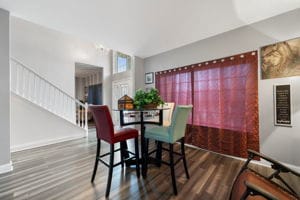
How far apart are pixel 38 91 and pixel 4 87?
2.32m

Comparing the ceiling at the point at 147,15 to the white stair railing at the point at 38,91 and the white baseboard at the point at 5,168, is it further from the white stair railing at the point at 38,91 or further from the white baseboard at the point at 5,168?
the white baseboard at the point at 5,168

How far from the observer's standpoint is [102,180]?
82.4 inches

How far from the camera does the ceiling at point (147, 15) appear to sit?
216 cm

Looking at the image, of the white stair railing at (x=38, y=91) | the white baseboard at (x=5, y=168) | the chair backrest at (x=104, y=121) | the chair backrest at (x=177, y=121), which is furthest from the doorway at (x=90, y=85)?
the chair backrest at (x=177, y=121)

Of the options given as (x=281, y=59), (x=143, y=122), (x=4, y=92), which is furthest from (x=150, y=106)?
(x=4, y=92)

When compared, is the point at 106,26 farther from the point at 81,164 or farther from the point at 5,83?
the point at 81,164

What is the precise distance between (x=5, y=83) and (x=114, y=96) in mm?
3890

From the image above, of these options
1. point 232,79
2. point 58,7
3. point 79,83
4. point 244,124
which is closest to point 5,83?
point 58,7

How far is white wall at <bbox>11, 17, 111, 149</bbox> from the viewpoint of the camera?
3.46 meters

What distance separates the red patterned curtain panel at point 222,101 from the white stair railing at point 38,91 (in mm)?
3341

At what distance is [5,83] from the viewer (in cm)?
236

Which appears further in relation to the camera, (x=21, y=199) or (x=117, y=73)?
(x=117, y=73)

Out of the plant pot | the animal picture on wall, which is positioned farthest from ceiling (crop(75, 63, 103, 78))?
the animal picture on wall

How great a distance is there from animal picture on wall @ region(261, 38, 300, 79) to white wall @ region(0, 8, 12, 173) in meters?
4.12
